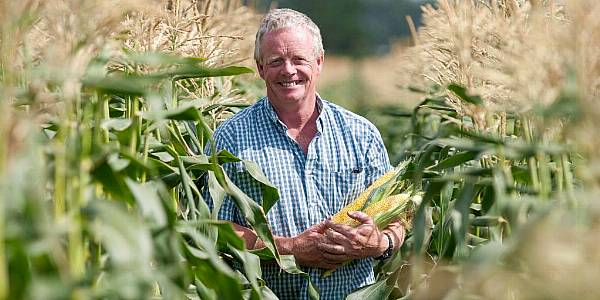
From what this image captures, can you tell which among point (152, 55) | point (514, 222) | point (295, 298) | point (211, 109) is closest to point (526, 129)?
point (514, 222)

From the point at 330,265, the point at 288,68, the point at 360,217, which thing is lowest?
the point at 330,265

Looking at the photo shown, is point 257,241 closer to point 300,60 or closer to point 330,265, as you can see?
point 330,265

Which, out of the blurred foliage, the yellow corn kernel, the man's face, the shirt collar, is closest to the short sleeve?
the yellow corn kernel

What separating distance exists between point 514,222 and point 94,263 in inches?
51.7

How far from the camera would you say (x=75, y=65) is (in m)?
3.19

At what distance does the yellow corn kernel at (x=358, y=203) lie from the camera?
5.20m

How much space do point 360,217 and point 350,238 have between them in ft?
0.35

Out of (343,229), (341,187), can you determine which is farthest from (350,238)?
(341,187)

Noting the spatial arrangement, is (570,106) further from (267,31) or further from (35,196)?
(267,31)

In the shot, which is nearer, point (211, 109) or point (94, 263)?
point (94, 263)

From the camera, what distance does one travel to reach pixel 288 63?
18.0 feet

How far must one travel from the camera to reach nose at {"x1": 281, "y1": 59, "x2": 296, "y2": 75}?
17.9ft

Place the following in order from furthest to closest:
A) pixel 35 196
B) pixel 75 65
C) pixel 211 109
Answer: pixel 211 109 < pixel 75 65 < pixel 35 196

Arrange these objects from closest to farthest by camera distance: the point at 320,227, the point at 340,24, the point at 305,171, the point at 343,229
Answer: the point at 343,229, the point at 320,227, the point at 305,171, the point at 340,24
